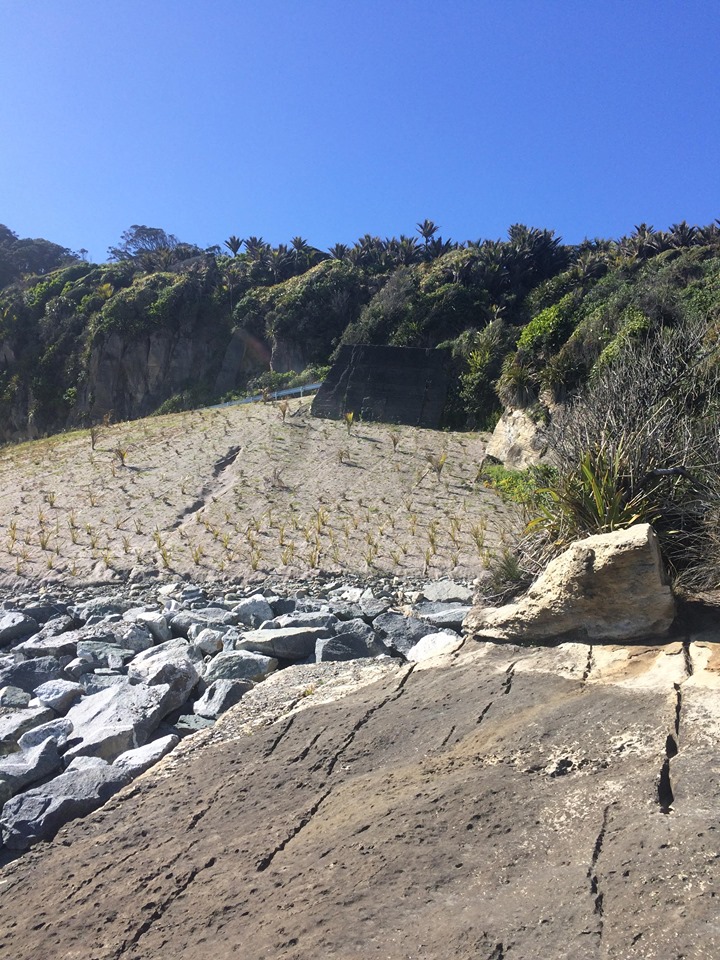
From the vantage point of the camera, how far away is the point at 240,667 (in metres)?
6.39

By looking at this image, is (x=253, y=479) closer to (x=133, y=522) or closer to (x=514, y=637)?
(x=133, y=522)

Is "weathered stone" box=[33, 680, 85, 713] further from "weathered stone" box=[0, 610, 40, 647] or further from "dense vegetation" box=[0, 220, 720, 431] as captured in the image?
"dense vegetation" box=[0, 220, 720, 431]

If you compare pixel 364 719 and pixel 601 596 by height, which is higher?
pixel 601 596

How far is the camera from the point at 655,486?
557 centimetres

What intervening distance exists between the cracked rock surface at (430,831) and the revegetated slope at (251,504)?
5441 millimetres

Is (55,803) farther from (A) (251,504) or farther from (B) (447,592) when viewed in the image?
(A) (251,504)

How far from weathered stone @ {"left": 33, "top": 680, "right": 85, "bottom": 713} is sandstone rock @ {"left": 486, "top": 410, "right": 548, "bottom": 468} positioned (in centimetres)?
905

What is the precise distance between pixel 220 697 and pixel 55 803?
1.46 m

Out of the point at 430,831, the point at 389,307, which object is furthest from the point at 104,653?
the point at 389,307

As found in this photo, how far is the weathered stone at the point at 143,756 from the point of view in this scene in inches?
191

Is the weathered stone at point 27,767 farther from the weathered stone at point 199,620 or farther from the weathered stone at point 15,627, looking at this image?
the weathered stone at point 15,627

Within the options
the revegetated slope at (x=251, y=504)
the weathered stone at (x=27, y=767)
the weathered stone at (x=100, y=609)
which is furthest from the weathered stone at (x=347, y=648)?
the weathered stone at (x=100, y=609)

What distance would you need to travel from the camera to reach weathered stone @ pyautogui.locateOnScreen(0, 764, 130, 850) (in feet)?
14.8

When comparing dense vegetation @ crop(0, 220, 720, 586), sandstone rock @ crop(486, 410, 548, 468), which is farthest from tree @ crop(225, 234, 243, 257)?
sandstone rock @ crop(486, 410, 548, 468)
